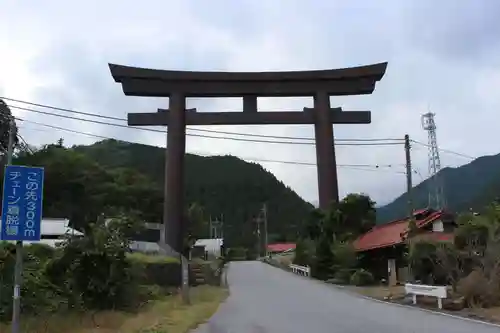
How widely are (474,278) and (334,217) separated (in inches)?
699

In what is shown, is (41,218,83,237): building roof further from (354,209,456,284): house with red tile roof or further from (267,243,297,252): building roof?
(267,243,297,252): building roof

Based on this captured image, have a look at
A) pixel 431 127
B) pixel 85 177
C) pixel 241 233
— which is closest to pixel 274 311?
pixel 431 127

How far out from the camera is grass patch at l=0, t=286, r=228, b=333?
1264 centimetres

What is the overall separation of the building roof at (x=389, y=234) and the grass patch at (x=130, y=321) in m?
12.8

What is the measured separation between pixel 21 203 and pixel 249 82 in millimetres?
23431

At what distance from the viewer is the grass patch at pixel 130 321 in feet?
41.5

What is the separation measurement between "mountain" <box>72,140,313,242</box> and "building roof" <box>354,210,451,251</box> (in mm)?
40274

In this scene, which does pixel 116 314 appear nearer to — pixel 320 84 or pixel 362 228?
pixel 320 84

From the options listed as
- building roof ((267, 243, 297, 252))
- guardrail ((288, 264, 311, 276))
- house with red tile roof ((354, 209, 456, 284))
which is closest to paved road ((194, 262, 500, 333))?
house with red tile roof ((354, 209, 456, 284))

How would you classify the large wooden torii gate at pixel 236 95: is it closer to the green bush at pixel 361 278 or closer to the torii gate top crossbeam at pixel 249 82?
the torii gate top crossbeam at pixel 249 82

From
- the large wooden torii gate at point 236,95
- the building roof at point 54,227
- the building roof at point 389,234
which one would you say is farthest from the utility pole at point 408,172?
the building roof at point 54,227

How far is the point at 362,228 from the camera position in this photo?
123 ft

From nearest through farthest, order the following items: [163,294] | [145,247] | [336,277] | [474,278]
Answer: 1. [474,278]
2. [163,294]
3. [336,277]
4. [145,247]

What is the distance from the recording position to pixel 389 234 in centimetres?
3127
